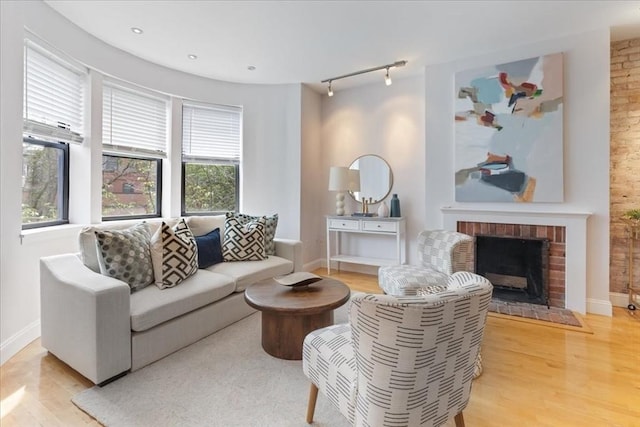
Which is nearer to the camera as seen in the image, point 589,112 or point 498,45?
point 589,112

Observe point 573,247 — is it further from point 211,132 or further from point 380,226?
point 211,132

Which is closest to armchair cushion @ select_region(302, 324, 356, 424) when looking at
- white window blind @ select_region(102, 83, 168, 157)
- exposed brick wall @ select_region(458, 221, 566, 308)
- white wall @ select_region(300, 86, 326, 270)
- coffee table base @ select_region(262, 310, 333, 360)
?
coffee table base @ select_region(262, 310, 333, 360)

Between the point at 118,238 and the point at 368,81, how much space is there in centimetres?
364

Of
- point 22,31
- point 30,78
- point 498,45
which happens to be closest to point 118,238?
point 30,78

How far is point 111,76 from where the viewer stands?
3.28 meters

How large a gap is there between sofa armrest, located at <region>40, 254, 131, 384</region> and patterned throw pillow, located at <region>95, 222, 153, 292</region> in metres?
0.14

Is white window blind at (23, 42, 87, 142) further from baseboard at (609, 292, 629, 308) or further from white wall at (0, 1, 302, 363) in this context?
baseboard at (609, 292, 629, 308)

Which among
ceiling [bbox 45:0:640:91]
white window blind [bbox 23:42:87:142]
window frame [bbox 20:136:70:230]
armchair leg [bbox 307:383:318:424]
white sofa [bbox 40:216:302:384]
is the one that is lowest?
armchair leg [bbox 307:383:318:424]

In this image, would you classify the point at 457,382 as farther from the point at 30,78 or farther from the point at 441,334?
the point at 30,78

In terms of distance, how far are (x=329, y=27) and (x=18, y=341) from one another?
11.7 feet

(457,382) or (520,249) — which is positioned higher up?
(520,249)

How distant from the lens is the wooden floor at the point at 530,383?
1.63 metres

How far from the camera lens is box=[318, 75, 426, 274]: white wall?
13.8ft

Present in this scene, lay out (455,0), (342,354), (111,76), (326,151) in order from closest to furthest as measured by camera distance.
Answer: (342,354)
(455,0)
(111,76)
(326,151)
